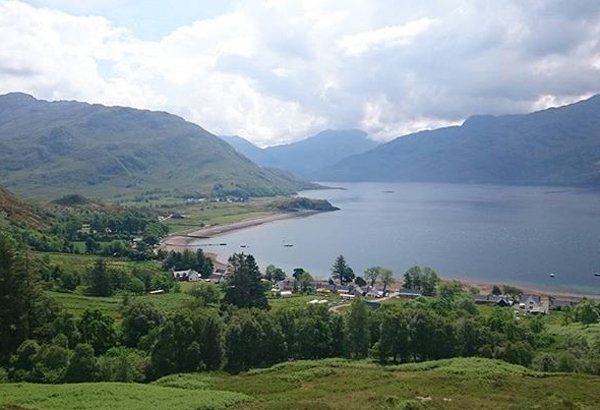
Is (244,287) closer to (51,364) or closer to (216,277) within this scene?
(51,364)

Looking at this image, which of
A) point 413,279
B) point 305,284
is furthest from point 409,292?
point 305,284

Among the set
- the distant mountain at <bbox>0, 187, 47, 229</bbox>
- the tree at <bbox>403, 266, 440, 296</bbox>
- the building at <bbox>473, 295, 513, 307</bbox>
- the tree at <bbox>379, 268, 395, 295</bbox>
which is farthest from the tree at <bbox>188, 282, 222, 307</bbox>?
the distant mountain at <bbox>0, 187, 47, 229</bbox>

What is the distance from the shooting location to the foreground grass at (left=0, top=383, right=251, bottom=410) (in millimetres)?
32719

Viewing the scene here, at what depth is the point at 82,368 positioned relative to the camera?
4181 cm

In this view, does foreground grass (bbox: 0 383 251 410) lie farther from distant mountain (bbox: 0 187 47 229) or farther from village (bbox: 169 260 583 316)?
distant mountain (bbox: 0 187 47 229)

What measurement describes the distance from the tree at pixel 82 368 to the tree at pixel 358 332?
22.8 m

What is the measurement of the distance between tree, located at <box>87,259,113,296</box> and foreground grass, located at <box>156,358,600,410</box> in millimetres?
43633

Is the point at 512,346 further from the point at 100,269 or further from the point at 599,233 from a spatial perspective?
the point at 599,233

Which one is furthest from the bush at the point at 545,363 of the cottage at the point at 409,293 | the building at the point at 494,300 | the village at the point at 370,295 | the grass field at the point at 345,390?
the cottage at the point at 409,293

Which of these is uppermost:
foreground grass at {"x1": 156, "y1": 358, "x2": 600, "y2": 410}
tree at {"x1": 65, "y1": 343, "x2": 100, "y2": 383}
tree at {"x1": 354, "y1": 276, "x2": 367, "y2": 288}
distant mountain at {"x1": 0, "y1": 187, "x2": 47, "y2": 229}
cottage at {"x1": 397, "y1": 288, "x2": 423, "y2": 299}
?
distant mountain at {"x1": 0, "y1": 187, "x2": 47, "y2": 229}

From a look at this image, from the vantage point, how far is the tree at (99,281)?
8406cm

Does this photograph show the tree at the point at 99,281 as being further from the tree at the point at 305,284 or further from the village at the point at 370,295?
the tree at the point at 305,284

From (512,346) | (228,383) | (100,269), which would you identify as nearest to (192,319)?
(228,383)

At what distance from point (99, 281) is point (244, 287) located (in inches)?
892
